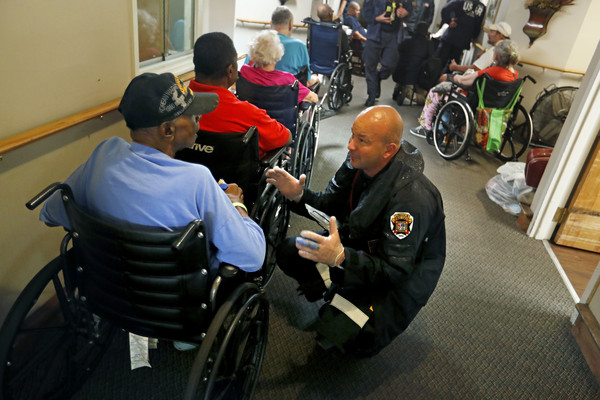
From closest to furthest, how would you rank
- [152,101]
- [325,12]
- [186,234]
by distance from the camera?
1. [186,234]
2. [152,101]
3. [325,12]

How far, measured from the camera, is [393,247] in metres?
1.42

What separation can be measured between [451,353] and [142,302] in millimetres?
1336

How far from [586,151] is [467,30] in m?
3.46

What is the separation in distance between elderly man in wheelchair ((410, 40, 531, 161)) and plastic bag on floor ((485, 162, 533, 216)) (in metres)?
0.45

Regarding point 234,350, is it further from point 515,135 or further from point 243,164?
point 515,135

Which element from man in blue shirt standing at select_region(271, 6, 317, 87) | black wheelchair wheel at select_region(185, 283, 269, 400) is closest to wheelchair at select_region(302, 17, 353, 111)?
man in blue shirt standing at select_region(271, 6, 317, 87)

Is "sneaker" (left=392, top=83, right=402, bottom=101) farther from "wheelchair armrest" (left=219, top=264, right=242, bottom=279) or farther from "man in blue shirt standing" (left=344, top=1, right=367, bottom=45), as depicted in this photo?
"wheelchair armrest" (left=219, top=264, right=242, bottom=279)

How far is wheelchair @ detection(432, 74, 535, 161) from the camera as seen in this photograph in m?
3.43

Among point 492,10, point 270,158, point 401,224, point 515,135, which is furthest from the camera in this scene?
point 492,10

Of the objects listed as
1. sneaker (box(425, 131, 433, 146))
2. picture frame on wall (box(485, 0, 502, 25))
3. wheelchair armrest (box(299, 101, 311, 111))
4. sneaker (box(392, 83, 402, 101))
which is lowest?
sneaker (box(425, 131, 433, 146))

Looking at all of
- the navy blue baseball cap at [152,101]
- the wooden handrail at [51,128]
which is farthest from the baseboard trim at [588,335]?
the wooden handrail at [51,128]

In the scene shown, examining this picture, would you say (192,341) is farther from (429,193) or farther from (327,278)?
(429,193)

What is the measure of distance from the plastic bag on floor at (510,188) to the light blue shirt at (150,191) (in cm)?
257

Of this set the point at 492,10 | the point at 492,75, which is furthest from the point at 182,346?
the point at 492,10
